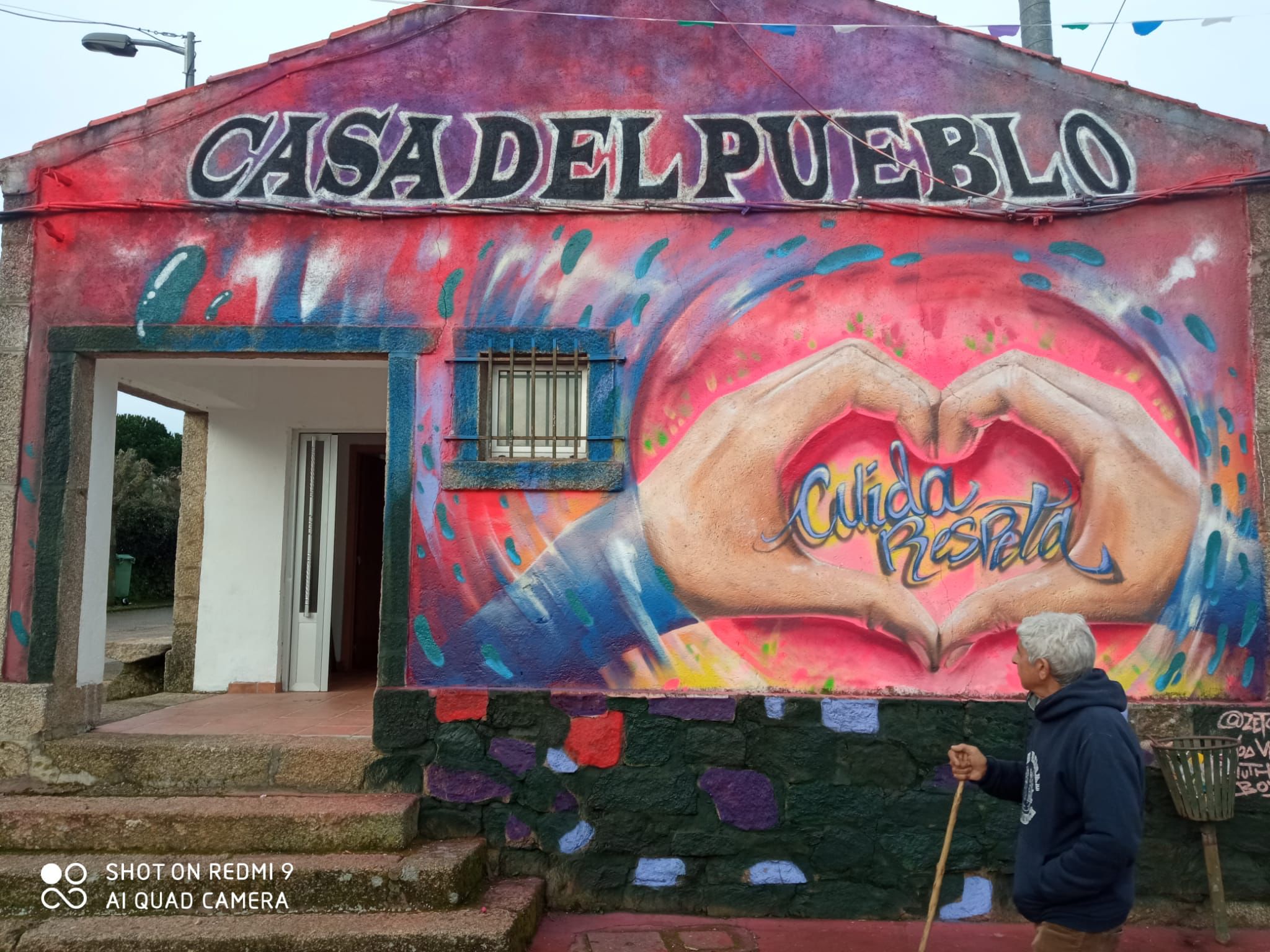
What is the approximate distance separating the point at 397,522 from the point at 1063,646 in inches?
142

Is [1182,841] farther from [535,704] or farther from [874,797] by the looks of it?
[535,704]

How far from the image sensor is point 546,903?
16.5ft

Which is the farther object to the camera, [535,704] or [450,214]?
[450,214]

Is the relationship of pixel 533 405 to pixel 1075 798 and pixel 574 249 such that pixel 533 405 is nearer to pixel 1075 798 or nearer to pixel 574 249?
pixel 574 249

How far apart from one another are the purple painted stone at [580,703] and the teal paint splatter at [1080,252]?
358 cm

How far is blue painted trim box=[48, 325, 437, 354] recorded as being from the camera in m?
5.44

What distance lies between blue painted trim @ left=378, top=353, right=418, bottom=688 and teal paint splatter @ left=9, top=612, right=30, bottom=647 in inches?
78.1

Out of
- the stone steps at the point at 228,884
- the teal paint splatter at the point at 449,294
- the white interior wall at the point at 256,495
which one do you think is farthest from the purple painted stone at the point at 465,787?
the white interior wall at the point at 256,495

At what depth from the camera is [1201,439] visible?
17.2ft

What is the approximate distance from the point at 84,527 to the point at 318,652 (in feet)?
8.87

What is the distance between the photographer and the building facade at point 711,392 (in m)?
5.09

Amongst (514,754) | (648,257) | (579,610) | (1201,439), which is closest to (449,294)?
(648,257)

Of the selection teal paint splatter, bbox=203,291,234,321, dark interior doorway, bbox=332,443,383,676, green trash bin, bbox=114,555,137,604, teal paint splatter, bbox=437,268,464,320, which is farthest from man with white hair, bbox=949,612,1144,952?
green trash bin, bbox=114,555,137,604

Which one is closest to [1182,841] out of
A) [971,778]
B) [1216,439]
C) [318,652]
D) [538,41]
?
[1216,439]
